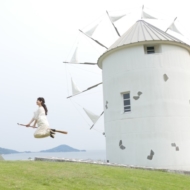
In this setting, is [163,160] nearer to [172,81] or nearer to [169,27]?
[172,81]

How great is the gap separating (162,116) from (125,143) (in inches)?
101

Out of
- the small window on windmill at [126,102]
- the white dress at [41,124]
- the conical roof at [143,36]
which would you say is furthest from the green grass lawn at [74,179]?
the conical roof at [143,36]

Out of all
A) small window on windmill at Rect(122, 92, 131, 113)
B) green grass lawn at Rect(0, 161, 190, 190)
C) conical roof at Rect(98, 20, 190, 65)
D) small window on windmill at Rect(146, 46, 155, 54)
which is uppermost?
conical roof at Rect(98, 20, 190, 65)

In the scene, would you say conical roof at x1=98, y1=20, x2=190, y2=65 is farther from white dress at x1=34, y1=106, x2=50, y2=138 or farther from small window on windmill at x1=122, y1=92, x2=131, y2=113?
white dress at x1=34, y1=106, x2=50, y2=138

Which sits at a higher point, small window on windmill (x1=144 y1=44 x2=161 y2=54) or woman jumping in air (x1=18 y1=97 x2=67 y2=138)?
small window on windmill (x1=144 y1=44 x2=161 y2=54)

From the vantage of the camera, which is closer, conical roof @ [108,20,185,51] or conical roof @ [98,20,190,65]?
conical roof @ [98,20,190,65]

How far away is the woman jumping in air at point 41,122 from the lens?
9.41 meters

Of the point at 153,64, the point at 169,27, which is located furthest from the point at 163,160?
the point at 169,27

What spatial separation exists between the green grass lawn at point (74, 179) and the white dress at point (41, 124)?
1.17 meters

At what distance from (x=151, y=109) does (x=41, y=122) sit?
853 cm

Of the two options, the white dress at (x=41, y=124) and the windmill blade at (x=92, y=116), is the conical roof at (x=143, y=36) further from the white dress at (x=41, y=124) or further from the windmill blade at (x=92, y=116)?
the white dress at (x=41, y=124)

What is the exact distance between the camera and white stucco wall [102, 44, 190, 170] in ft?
53.8

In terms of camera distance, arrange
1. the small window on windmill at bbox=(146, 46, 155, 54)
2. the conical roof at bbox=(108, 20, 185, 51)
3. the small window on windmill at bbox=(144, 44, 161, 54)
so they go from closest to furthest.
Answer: the conical roof at bbox=(108, 20, 185, 51)
the small window on windmill at bbox=(144, 44, 161, 54)
the small window on windmill at bbox=(146, 46, 155, 54)

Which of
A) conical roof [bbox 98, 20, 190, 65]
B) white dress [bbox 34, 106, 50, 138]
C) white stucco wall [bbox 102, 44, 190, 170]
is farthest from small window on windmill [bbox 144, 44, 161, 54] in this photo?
white dress [bbox 34, 106, 50, 138]
